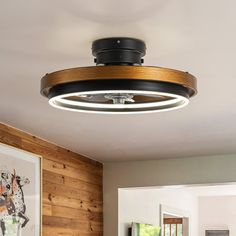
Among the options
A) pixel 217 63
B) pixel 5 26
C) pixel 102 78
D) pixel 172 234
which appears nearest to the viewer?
pixel 102 78

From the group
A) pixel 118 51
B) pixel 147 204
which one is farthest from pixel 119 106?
pixel 147 204

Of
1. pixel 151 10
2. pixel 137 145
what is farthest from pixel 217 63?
pixel 137 145

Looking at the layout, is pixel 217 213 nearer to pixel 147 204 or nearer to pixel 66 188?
pixel 147 204

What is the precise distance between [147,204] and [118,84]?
15.8ft

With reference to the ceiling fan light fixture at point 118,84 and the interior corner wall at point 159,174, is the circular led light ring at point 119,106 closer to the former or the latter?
the ceiling fan light fixture at point 118,84

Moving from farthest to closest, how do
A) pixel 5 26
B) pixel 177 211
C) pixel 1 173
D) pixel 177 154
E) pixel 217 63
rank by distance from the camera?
1. pixel 177 211
2. pixel 177 154
3. pixel 1 173
4. pixel 217 63
5. pixel 5 26

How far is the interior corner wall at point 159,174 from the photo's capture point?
569 cm

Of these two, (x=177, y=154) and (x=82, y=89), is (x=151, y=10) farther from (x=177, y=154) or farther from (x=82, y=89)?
(x=177, y=154)

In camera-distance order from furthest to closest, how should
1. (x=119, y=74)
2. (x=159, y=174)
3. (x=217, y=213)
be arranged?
(x=217, y=213)
(x=159, y=174)
(x=119, y=74)

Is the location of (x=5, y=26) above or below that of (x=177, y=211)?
above

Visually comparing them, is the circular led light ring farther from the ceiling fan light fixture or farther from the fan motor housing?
the fan motor housing

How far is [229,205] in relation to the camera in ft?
31.7

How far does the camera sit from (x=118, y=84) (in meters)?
2.28

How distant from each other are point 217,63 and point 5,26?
1133 mm
